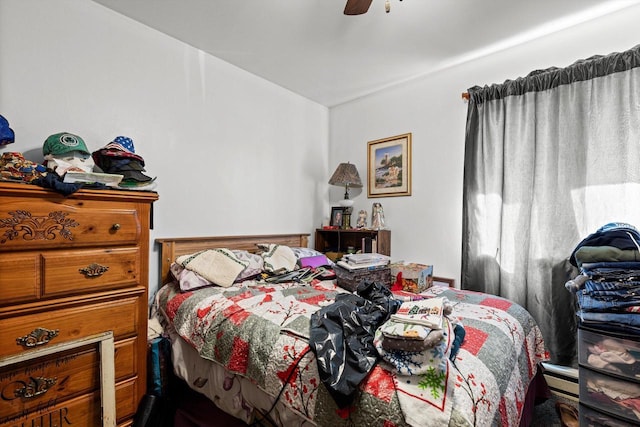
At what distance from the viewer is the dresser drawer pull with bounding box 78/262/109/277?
4.47 feet

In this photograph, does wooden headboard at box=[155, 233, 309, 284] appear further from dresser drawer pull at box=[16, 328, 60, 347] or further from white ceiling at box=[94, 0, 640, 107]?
white ceiling at box=[94, 0, 640, 107]

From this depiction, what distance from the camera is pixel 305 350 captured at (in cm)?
114

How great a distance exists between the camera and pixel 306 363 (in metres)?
1.11

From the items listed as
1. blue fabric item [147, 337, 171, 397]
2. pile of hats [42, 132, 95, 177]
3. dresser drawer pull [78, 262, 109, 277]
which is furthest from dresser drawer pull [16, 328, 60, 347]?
pile of hats [42, 132, 95, 177]

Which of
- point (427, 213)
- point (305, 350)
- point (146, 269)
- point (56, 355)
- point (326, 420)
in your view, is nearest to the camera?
point (326, 420)

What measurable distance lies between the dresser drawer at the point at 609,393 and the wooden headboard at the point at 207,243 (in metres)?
2.34

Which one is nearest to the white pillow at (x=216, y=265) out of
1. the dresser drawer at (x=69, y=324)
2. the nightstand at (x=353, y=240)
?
the dresser drawer at (x=69, y=324)

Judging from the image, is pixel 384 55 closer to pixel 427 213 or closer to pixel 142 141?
pixel 427 213

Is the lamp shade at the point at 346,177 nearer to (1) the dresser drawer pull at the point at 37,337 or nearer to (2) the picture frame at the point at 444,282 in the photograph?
(2) the picture frame at the point at 444,282

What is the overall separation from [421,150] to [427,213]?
608 millimetres

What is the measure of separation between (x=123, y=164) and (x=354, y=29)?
1.78m

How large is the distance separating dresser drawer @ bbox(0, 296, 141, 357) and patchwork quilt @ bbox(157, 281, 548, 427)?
0.31 meters

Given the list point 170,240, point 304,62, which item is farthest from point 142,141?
point 304,62

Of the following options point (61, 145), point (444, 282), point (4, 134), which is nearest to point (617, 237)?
point (444, 282)
